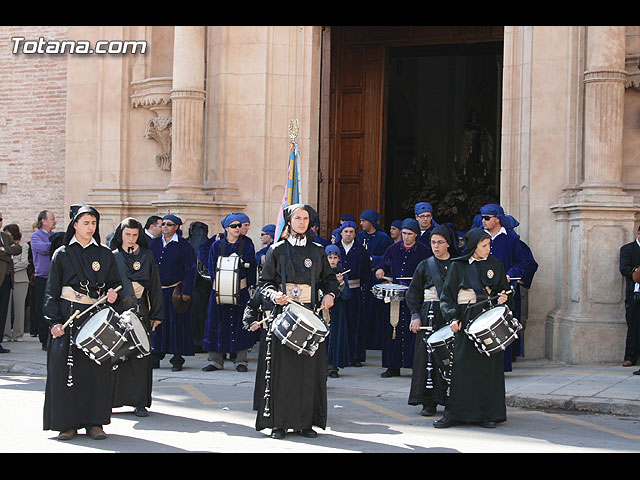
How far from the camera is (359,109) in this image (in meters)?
17.5

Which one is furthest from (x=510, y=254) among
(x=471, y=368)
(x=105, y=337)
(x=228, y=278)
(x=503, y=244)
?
(x=105, y=337)

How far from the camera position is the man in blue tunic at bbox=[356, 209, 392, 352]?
1283 cm

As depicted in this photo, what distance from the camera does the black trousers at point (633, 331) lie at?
37.8 ft

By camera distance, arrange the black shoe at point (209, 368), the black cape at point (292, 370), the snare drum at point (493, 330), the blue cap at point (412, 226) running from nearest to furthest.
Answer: the black cape at point (292, 370)
the snare drum at point (493, 330)
the blue cap at point (412, 226)
the black shoe at point (209, 368)

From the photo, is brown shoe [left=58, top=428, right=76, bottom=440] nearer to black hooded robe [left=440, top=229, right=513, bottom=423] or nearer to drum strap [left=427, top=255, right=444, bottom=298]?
black hooded robe [left=440, top=229, right=513, bottom=423]

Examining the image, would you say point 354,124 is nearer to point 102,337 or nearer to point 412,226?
point 412,226

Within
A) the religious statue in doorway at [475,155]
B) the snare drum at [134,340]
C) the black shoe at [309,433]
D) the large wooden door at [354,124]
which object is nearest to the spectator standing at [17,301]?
the large wooden door at [354,124]

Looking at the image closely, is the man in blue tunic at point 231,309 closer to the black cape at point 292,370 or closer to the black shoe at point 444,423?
the black cape at point 292,370

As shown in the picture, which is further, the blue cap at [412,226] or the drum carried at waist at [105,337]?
the blue cap at [412,226]

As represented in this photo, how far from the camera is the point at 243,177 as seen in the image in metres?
14.9

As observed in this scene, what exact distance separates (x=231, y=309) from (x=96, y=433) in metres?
4.30

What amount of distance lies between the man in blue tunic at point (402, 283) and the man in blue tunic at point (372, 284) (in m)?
0.77

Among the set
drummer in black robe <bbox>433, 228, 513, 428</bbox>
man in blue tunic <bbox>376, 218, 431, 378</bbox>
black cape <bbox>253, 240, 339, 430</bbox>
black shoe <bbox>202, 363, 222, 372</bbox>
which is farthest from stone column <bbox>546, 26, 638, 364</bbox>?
black cape <bbox>253, 240, 339, 430</bbox>

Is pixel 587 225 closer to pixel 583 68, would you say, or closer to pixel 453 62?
pixel 583 68
